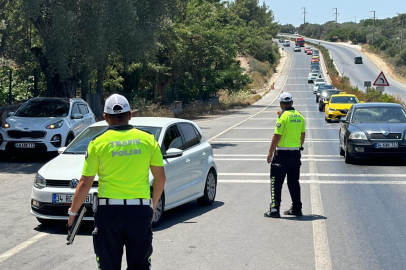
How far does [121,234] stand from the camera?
4.62 m

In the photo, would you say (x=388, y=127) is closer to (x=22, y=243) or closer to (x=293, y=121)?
(x=293, y=121)

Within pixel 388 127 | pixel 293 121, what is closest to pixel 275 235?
pixel 293 121

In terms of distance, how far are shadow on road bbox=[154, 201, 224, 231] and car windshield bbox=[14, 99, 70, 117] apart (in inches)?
313

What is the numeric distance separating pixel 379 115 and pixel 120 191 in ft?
44.8

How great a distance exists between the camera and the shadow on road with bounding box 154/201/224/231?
916cm

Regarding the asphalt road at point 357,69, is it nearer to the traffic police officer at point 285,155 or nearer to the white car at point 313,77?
the white car at point 313,77

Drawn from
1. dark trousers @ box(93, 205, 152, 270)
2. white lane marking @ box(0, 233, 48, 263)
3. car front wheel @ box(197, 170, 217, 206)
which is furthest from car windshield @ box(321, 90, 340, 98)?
dark trousers @ box(93, 205, 152, 270)

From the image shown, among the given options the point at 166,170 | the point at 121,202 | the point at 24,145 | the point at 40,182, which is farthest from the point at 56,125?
the point at 121,202

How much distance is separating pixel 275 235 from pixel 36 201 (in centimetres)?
324

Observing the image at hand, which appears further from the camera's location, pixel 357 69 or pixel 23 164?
pixel 357 69

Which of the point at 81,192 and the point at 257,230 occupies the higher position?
the point at 81,192

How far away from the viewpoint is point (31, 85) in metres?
25.4

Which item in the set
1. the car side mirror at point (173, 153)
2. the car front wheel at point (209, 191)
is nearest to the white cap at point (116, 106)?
the car side mirror at point (173, 153)

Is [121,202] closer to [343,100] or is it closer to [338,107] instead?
[338,107]
